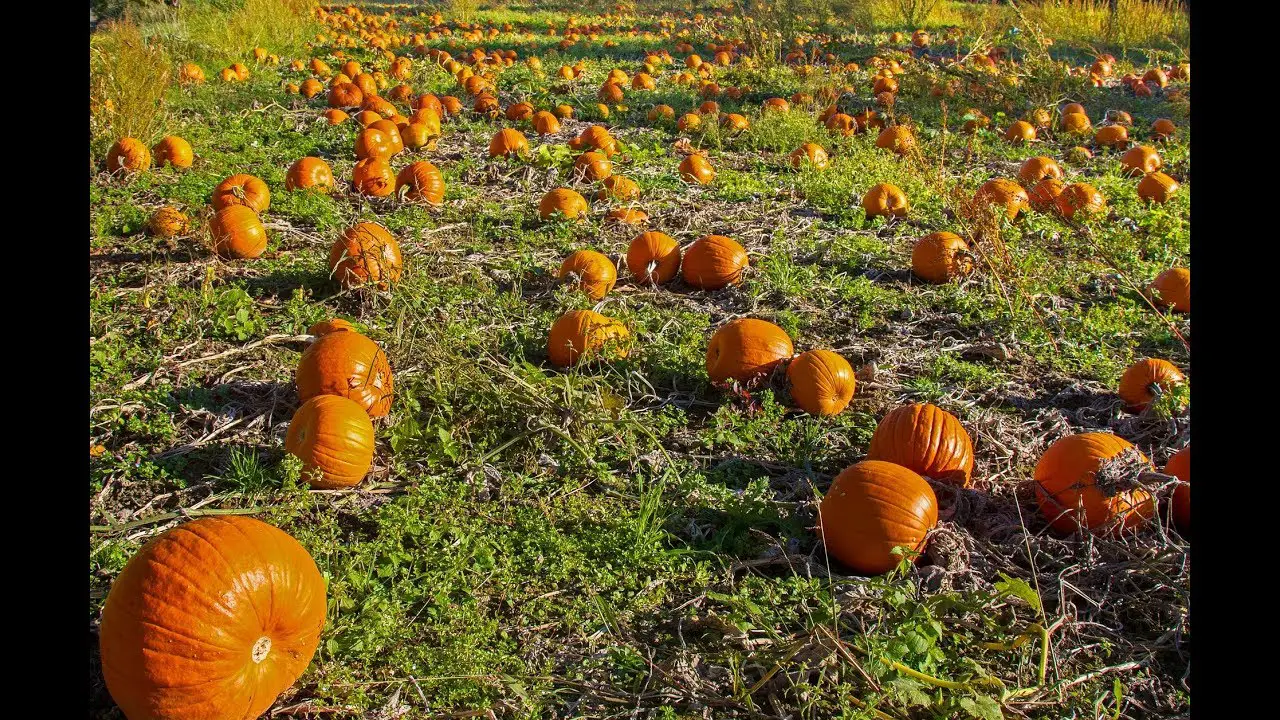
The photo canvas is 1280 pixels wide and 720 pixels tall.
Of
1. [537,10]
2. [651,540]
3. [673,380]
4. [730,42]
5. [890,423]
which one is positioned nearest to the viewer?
[651,540]

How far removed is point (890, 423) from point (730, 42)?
14667 mm

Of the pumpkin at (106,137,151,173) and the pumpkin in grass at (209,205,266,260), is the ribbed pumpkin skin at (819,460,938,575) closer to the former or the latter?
the pumpkin in grass at (209,205,266,260)

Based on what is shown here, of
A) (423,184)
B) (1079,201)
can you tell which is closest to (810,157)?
(1079,201)

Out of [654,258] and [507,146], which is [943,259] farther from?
[507,146]

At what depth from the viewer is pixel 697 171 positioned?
7.83m

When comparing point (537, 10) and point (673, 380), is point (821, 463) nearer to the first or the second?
point (673, 380)

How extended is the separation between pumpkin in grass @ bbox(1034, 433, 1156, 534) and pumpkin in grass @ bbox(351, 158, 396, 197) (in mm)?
5638

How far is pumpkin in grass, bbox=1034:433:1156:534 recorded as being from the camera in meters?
3.15

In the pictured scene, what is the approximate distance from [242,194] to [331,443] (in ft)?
11.5

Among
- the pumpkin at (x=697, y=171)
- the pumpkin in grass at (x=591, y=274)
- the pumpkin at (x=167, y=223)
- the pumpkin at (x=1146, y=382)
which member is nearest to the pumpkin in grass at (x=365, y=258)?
the pumpkin in grass at (x=591, y=274)

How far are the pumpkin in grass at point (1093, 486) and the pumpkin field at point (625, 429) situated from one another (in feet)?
0.05

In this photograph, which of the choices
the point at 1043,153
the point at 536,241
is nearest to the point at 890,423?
the point at 536,241

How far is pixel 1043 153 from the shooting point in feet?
30.1

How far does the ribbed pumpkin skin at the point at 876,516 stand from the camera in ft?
10.1
